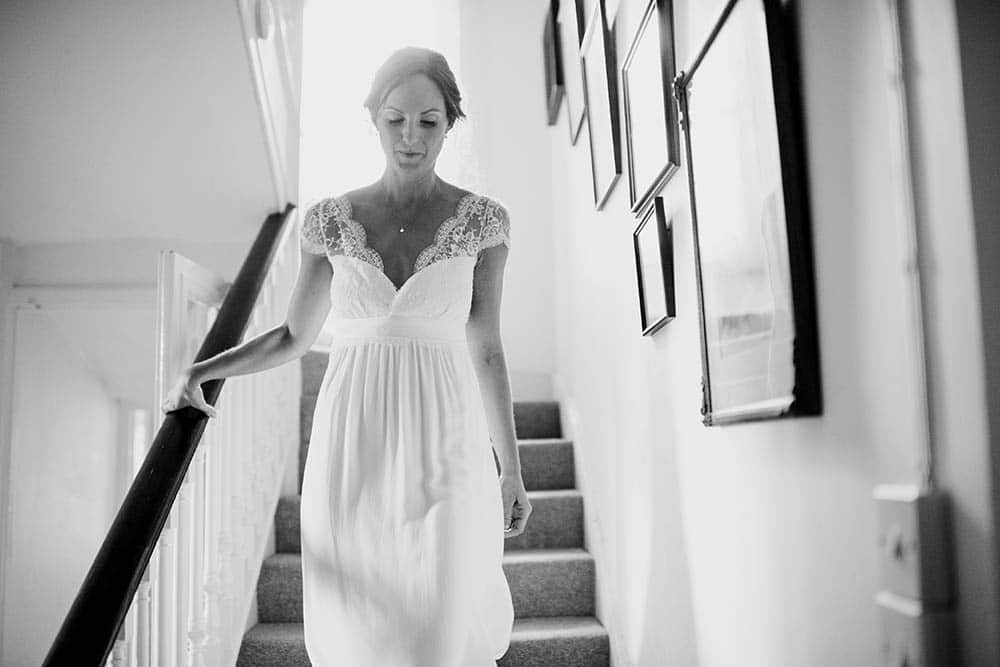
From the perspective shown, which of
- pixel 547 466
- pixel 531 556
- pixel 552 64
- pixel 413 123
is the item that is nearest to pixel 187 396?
pixel 413 123

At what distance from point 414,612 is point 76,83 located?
1927 millimetres

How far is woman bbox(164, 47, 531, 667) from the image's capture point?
1.71 meters

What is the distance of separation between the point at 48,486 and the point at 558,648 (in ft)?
7.29

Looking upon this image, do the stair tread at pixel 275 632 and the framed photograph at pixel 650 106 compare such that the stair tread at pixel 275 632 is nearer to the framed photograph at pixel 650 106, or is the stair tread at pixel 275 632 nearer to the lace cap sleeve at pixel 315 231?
the lace cap sleeve at pixel 315 231

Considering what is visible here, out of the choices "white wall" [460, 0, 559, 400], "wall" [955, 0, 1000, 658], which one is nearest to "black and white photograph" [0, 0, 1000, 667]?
"wall" [955, 0, 1000, 658]

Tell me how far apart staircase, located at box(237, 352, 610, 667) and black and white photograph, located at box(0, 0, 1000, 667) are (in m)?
0.01

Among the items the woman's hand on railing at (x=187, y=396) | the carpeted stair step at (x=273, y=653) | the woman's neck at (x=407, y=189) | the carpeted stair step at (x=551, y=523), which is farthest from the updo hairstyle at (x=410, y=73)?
the carpeted stair step at (x=551, y=523)

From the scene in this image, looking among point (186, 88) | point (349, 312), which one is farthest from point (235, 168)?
point (349, 312)

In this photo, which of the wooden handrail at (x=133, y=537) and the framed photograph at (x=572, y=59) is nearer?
the wooden handrail at (x=133, y=537)

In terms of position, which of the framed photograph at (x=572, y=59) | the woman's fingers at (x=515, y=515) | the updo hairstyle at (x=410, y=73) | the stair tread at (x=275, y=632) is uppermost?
the framed photograph at (x=572, y=59)

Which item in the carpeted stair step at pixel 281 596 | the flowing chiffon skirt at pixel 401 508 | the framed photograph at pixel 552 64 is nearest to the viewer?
the flowing chiffon skirt at pixel 401 508

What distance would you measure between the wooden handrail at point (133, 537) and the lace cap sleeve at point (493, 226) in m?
0.71

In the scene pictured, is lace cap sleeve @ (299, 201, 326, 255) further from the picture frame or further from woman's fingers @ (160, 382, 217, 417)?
the picture frame

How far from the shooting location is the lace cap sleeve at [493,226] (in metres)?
Result: 1.84
